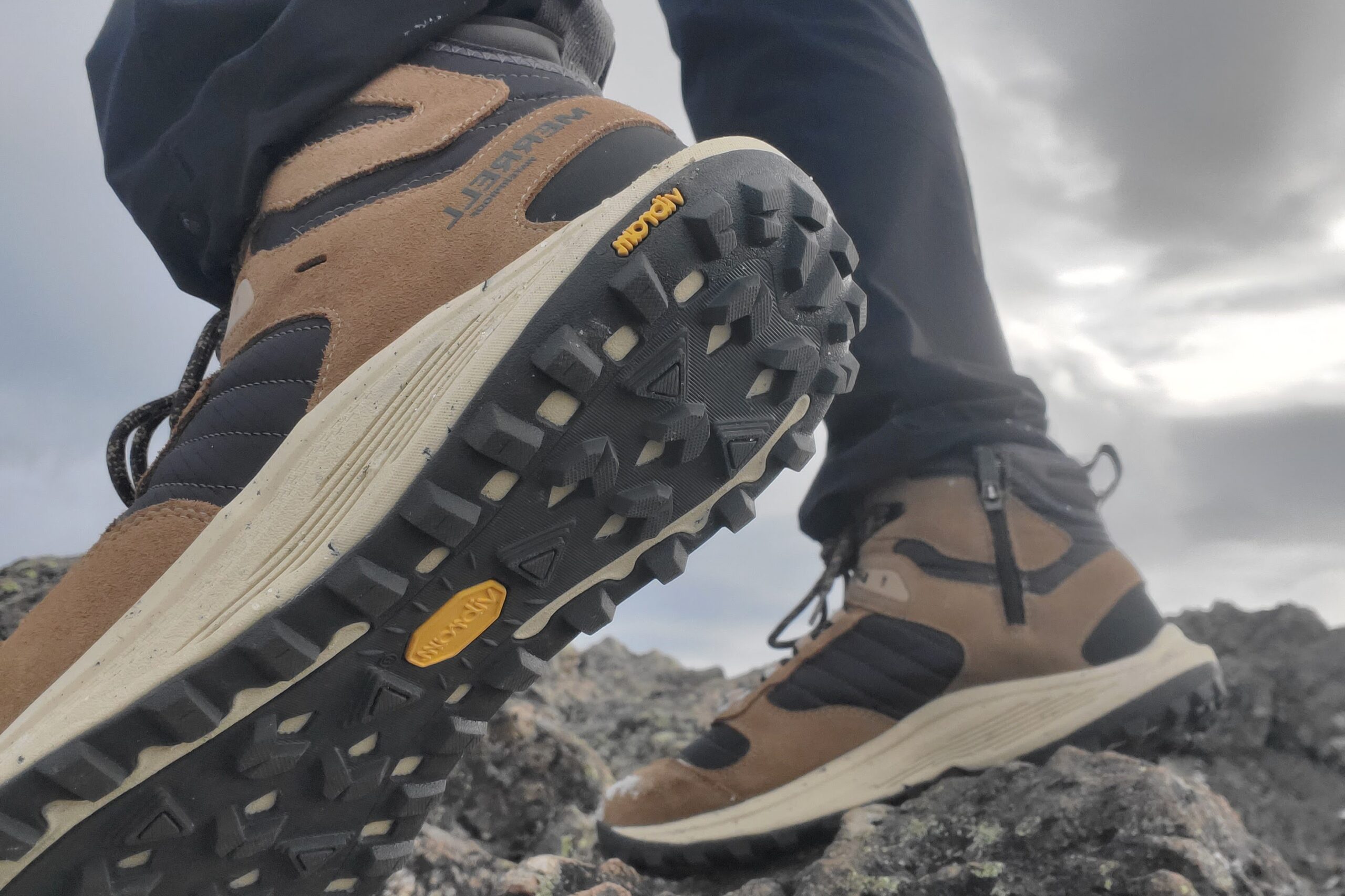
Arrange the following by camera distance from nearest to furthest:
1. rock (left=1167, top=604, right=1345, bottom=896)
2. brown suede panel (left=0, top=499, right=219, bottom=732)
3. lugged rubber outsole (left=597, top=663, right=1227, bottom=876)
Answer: brown suede panel (left=0, top=499, right=219, bottom=732), lugged rubber outsole (left=597, top=663, right=1227, bottom=876), rock (left=1167, top=604, right=1345, bottom=896)

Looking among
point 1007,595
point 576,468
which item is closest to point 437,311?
point 576,468

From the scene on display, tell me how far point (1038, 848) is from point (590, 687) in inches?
81.7

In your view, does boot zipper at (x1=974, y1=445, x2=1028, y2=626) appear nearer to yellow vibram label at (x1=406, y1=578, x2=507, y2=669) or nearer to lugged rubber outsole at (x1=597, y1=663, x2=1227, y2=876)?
lugged rubber outsole at (x1=597, y1=663, x2=1227, y2=876)

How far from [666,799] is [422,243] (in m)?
1.00

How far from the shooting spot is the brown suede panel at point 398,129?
3.71 ft

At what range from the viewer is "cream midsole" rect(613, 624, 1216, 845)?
1537mm

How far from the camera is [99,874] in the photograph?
0.92 m

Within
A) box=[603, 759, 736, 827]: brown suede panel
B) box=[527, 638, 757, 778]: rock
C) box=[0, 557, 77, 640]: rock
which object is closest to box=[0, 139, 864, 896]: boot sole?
box=[603, 759, 736, 827]: brown suede panel

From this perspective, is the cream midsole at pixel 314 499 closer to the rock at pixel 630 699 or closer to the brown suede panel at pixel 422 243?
the brown suede panel at pixel 422 243

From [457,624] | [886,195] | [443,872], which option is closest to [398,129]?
[457,624]

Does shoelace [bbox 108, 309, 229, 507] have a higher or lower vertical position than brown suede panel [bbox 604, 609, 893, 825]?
higher

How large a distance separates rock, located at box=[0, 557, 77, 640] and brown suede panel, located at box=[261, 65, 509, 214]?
0.98m

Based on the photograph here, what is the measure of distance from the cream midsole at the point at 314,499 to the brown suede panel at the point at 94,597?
0.04 meters

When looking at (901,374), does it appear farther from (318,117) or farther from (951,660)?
(318,117)
